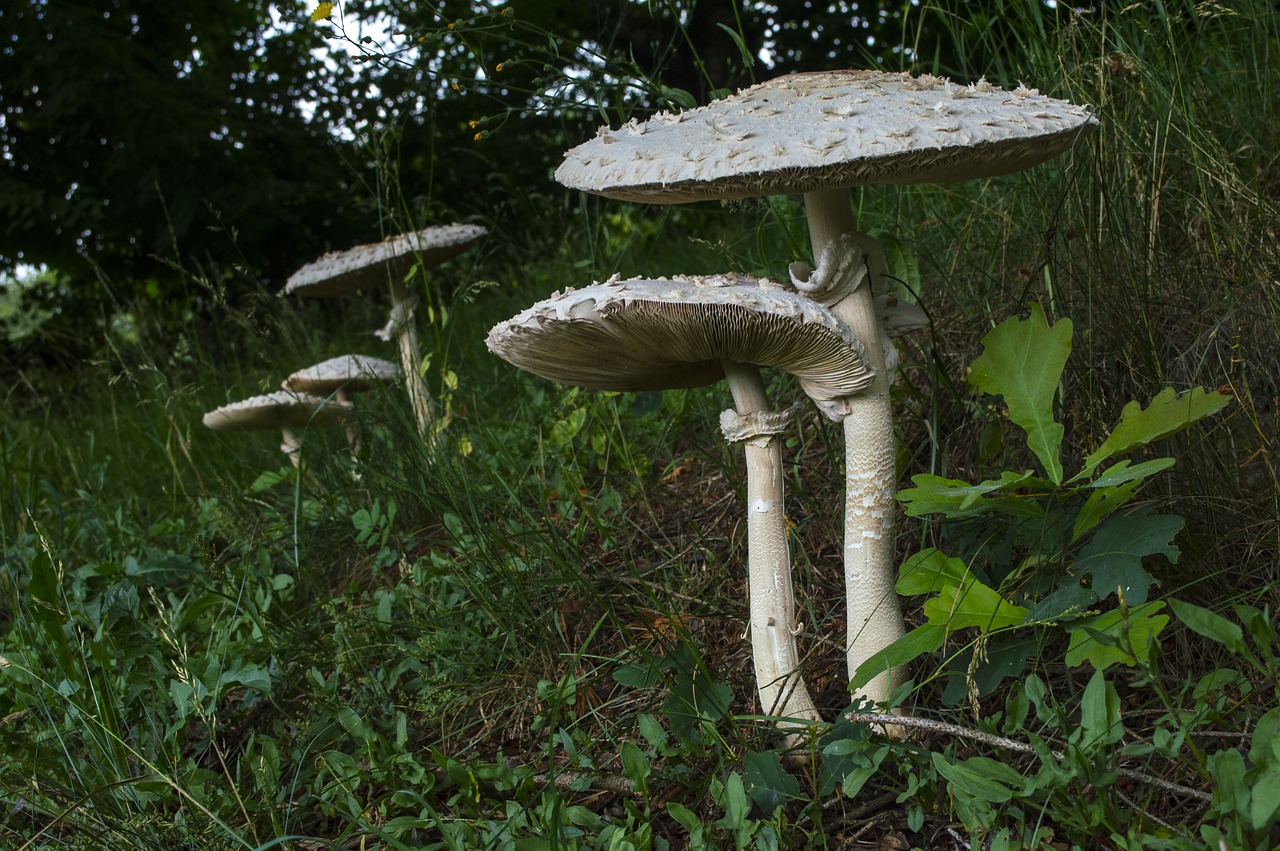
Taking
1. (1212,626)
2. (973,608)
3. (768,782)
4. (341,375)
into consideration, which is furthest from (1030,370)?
(341,375)

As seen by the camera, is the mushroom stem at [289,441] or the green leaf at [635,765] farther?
the mushroom stem at [289,441]

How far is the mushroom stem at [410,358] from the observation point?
12.5ft

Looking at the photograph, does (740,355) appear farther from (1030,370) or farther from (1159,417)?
(1159,417)

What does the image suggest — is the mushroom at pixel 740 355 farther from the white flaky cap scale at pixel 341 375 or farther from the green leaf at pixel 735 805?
the white flaky cap scale at pixel 341 375

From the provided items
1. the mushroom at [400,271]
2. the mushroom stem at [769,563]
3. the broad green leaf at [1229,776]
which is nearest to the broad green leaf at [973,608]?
the mushroom stem at [769,563]

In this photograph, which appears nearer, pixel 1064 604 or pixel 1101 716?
pixel 1101 716

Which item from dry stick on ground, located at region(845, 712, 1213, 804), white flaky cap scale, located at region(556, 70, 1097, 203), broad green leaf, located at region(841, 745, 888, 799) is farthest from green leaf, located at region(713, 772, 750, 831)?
white flaky cap scale, located at region(556, 70, 1097, 203)

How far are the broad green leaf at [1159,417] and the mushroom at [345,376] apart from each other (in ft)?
9.38

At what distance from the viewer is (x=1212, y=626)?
147 cm

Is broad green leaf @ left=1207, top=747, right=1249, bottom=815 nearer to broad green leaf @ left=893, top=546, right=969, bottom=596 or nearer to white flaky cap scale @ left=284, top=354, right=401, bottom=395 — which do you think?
broad green leaf @ left=893, top=546, right=969, bottom=596

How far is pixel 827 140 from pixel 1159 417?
867 mm

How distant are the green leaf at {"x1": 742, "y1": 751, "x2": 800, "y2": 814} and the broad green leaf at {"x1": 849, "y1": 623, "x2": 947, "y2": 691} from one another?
0.23 m

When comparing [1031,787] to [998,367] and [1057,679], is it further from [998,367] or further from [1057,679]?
[998,367]

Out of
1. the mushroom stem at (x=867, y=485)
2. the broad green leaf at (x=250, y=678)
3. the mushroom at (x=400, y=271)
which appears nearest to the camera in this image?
the mushroom stem at (x=867, y=485)
